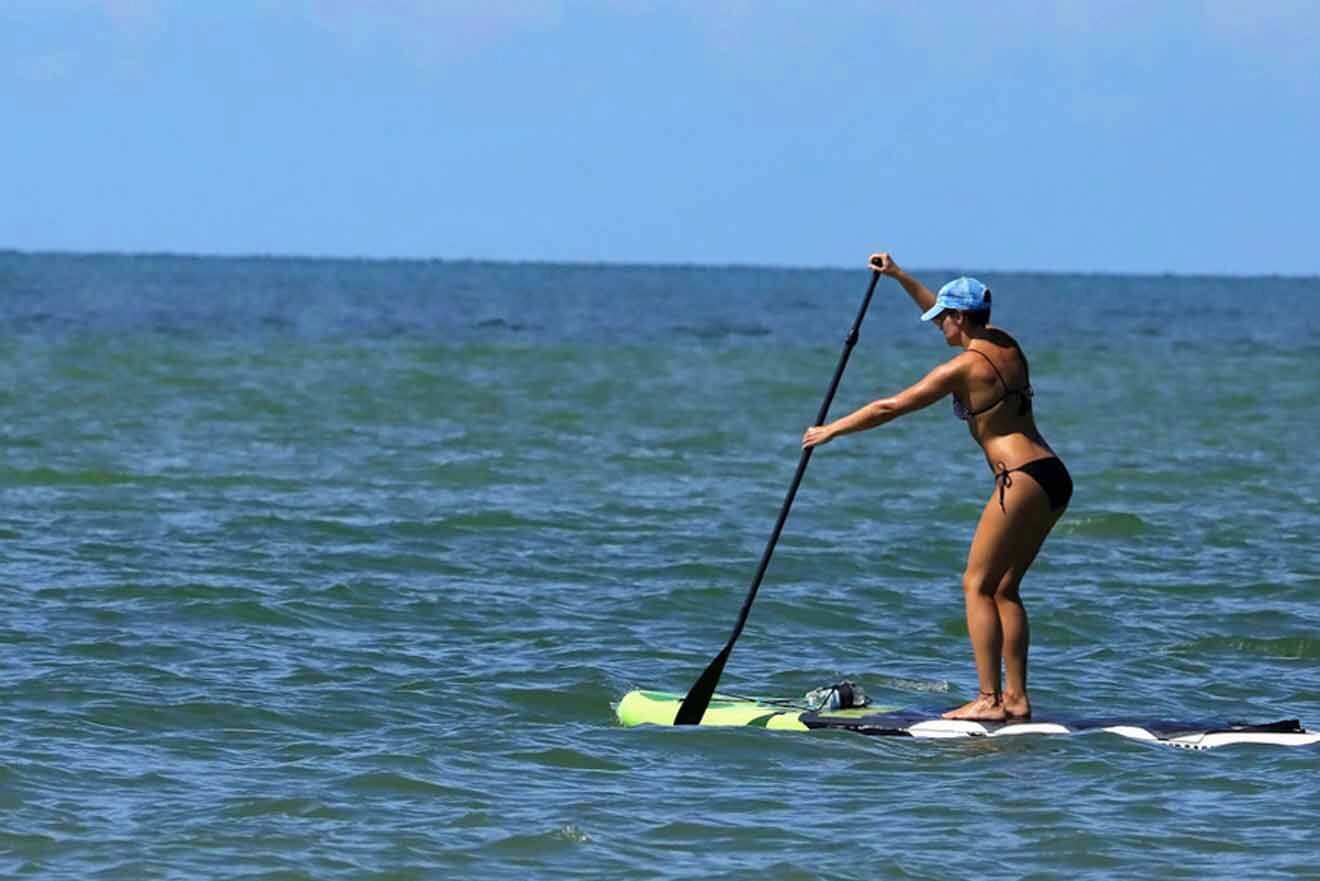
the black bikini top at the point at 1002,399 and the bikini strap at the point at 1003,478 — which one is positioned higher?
the black bikini top at the point at 1002,399

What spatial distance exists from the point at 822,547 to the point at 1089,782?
24.5 ft

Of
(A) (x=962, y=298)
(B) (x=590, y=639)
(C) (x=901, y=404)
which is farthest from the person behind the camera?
(B) (x=590, y=639)

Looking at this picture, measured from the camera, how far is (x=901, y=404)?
9.92 m

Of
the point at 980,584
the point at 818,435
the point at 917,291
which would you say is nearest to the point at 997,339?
the point at 917,291

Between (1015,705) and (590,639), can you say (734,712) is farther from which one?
(590,639)

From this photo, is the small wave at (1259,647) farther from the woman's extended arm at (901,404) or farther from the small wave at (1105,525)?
the small wave at (1105,525)

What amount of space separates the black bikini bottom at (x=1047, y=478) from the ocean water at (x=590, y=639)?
109 cm

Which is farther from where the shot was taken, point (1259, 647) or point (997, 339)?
point (1259, 647)

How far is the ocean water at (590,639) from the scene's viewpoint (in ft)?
28.8

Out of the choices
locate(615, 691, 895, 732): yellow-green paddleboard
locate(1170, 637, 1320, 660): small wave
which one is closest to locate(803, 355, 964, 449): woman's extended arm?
locate(615, 691, 895, 732): yellow-green paddleboard

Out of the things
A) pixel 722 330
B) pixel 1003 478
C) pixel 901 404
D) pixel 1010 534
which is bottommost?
pixel 1010 534

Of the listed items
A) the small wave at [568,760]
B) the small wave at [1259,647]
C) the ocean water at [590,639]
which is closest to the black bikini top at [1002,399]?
the ocean water at [590,639]

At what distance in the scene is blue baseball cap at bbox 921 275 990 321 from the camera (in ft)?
33.4

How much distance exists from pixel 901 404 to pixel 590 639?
380 cm
